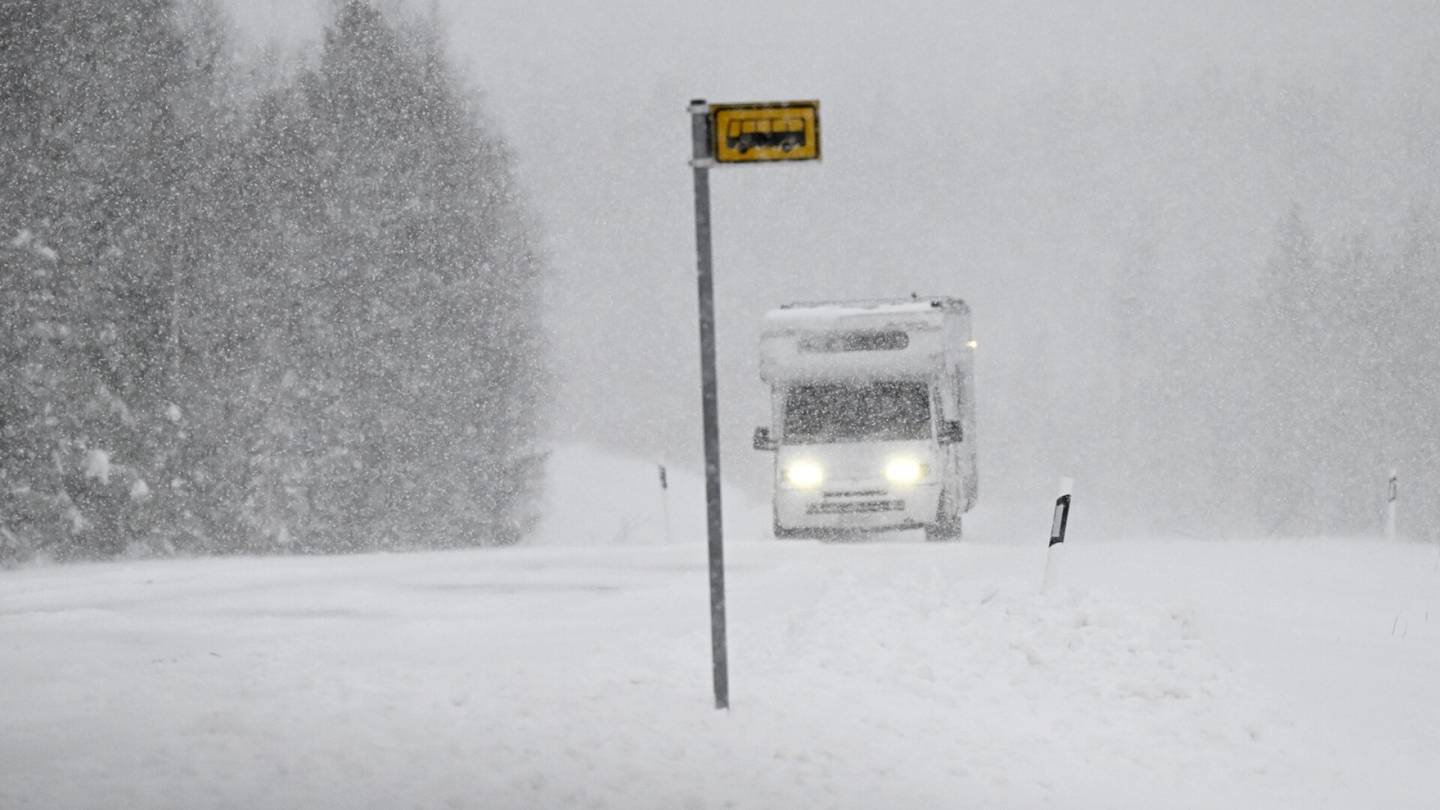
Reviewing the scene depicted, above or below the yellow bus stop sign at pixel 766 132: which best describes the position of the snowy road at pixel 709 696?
below

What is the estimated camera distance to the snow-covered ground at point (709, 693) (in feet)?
18.6

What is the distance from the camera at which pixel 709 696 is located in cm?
708

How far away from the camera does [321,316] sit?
2412cm

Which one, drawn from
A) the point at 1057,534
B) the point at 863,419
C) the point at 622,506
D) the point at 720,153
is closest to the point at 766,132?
the point at 720,153

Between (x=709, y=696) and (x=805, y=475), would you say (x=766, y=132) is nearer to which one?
(x=709, y=696)

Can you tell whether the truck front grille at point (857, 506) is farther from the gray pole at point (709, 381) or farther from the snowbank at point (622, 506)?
the gray pole at point (709, 381)

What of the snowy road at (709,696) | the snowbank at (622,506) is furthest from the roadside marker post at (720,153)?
the snowbank at (622,506)

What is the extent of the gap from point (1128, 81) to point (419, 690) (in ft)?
576

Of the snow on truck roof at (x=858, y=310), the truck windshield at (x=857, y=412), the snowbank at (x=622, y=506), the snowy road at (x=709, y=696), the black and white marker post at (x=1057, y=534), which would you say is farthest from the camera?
the snowbank at (x=622, y=506)

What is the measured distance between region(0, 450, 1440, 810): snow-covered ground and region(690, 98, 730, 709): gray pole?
482 millimetres

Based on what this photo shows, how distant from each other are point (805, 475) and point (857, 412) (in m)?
1.21

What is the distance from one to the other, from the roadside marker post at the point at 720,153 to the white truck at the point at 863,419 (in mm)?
12589

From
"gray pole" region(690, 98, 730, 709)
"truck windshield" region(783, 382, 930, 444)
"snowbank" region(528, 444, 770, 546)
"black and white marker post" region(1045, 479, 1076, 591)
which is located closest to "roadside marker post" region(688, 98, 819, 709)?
"gray pole" region(690, 98, 730, 709)

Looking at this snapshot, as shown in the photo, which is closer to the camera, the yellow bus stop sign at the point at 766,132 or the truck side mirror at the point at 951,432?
the yellow bus stop sign at the point at 766,132
